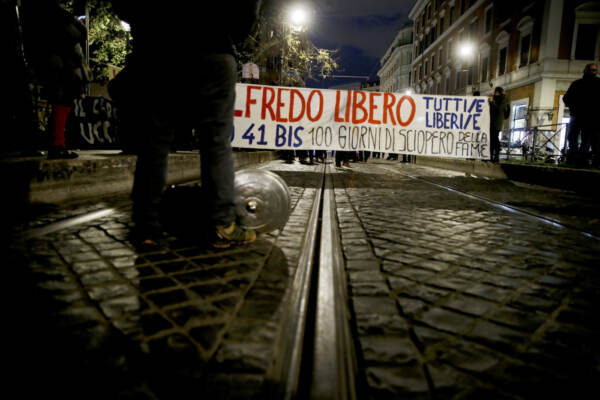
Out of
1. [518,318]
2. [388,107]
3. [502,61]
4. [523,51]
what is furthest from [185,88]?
[502,61]

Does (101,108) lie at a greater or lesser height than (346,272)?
greater

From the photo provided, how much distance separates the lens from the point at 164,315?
1547mm

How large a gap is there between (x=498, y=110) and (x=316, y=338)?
9760 millimetres

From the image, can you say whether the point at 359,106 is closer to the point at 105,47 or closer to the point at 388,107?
the point at 388,107

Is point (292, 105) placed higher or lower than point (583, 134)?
higher

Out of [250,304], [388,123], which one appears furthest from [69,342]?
[388,123]

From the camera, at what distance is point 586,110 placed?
7371 mm

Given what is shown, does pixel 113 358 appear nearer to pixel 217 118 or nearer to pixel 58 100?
pixel 217 118

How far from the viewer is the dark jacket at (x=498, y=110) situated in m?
9.07

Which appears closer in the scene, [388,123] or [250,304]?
[250,304]

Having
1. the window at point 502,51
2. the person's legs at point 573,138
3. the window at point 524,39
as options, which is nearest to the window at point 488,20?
the window at point 502,51

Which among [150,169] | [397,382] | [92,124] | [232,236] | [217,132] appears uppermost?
[92,124]

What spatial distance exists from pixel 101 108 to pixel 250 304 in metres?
7.84

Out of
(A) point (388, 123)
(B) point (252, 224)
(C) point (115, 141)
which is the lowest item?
(B) point (252, 224)
